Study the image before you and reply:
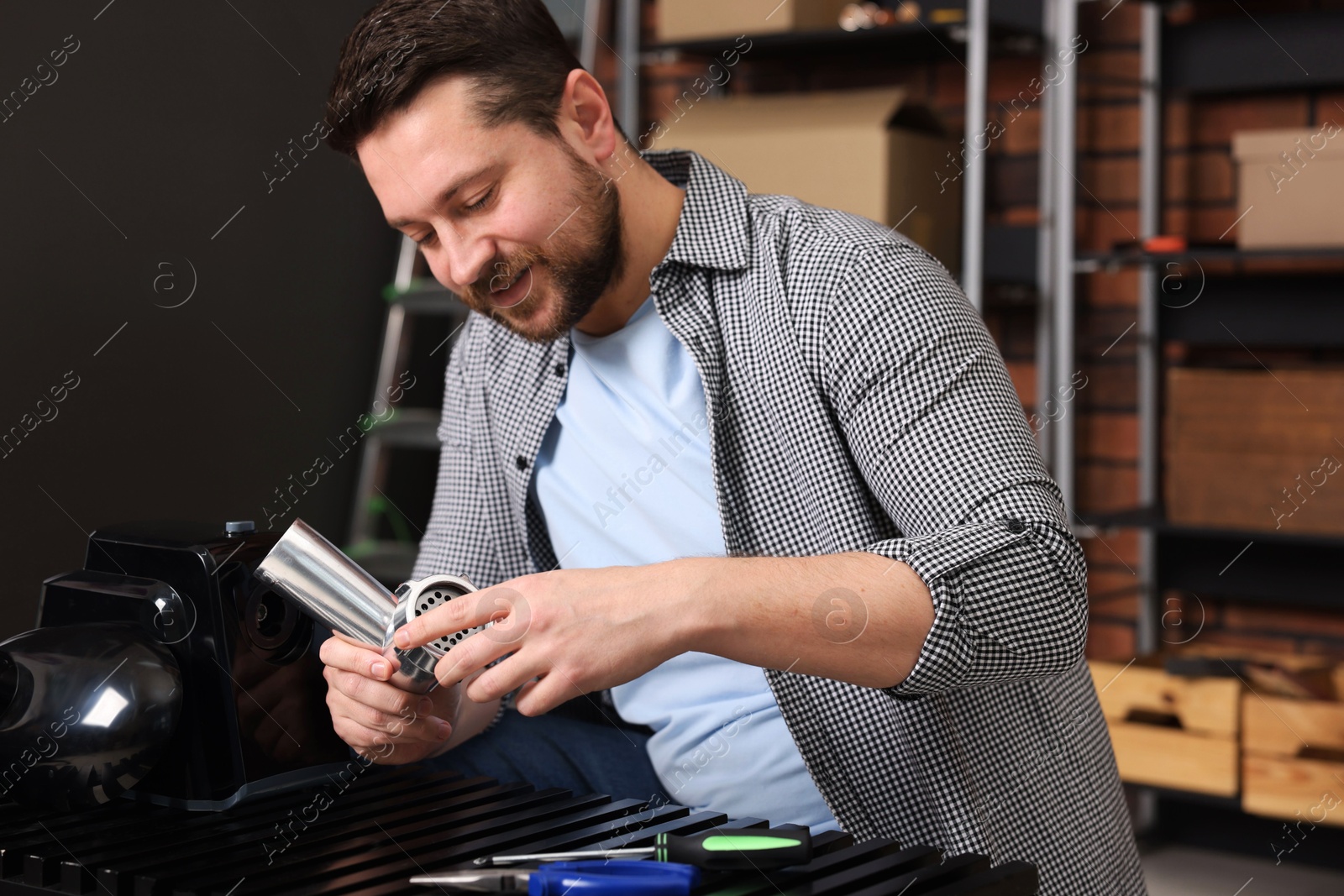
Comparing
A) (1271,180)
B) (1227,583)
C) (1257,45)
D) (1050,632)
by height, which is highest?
(1257,45)

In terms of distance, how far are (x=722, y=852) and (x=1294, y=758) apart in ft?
5.10

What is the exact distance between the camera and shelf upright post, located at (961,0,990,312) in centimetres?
208

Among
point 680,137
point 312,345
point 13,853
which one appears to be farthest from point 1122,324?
point 13,853

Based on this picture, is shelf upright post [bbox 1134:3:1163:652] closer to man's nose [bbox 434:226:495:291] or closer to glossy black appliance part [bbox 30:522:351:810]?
man's nose [bbox 434:226:495:291]

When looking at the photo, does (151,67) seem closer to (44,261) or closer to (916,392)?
(44,261)

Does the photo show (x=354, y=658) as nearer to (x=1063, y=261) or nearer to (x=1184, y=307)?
(x=1063, y=261)

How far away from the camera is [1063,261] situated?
2168 mm

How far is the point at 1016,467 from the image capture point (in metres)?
0.92

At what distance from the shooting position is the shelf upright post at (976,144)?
6.81ft

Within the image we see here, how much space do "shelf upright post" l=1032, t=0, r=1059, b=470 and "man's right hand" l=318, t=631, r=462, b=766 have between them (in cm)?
146

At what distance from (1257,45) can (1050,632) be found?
159cm

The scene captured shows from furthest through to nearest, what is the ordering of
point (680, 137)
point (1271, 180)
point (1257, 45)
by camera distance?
1. point (680, 137)
2. point (1257, 45)
3. point (1271, 180)

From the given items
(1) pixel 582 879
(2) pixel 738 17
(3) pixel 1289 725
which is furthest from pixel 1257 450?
(1) pixel 582 879

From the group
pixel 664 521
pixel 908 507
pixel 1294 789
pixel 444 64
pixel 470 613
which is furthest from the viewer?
pixel 1294 789
